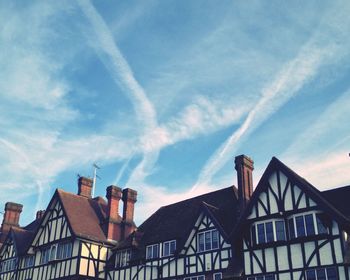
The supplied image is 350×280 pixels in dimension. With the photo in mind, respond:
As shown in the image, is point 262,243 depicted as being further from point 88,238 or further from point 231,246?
point 88,238

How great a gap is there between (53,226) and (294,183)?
75.5ft

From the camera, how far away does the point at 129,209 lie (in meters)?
41.8

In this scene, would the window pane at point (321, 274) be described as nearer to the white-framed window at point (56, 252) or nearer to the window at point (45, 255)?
the white-framed window at point (56, 252)

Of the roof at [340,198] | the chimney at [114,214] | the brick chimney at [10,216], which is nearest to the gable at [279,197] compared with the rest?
the roof at [340,198]

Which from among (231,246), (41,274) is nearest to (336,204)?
(231,246)

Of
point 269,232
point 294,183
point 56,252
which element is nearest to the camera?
point 294,183

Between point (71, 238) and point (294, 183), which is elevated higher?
point (294, 183)

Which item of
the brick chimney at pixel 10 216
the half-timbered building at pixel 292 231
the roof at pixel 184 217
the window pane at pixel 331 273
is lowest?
the window pane at pixel 331 273

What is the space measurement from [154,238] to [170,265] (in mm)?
3298

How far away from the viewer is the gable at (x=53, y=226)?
3970 cm

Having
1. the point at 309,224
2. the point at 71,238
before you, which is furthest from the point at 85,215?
the point at 309,224

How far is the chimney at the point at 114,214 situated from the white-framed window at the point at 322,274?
1958 centimetres

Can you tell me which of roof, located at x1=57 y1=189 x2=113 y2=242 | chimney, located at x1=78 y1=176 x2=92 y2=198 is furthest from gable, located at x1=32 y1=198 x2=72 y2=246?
chimney, located at x1=78 y1=176 x2=92 y2=198

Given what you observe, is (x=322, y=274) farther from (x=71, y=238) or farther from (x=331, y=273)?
(x=71, y=238)
